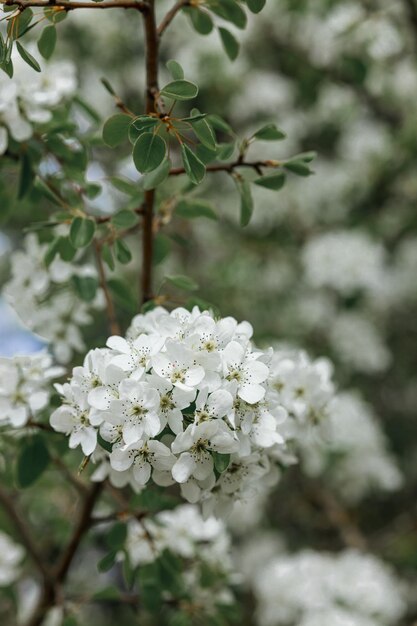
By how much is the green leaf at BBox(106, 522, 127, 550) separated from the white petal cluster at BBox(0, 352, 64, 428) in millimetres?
274

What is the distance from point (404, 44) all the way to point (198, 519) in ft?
7.28

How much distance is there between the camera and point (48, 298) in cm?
139

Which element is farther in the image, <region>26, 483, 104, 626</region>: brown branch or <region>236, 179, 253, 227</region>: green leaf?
<region>26, 483, 104, 626</region>: brown branch

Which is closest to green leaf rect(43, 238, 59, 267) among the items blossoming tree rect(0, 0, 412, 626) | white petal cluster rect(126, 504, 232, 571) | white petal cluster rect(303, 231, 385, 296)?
blossoming tree rect(0, 0, 412, 626)

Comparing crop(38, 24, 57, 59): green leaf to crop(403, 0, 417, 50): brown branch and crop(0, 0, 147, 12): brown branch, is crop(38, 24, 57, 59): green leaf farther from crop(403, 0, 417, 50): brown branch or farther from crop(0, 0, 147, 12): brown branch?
crop(403, 0, 417, 50): brown branch

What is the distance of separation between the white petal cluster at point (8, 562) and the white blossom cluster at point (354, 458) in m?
1.03

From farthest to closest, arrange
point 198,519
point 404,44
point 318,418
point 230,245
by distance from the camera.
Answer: point 230,245, point 404,44, point 198,519, point 318,418

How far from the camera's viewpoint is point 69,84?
4.61 feet

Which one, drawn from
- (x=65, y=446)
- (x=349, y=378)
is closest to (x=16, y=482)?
(x=65, y=446)

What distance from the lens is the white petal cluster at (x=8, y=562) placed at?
5.40 ft

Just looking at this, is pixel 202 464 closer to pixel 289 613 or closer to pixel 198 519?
pixel 198 519

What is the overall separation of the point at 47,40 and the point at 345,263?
1811 mm

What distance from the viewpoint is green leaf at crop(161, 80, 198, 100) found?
852 mm

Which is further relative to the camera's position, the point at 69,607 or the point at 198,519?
the point at 198,519
